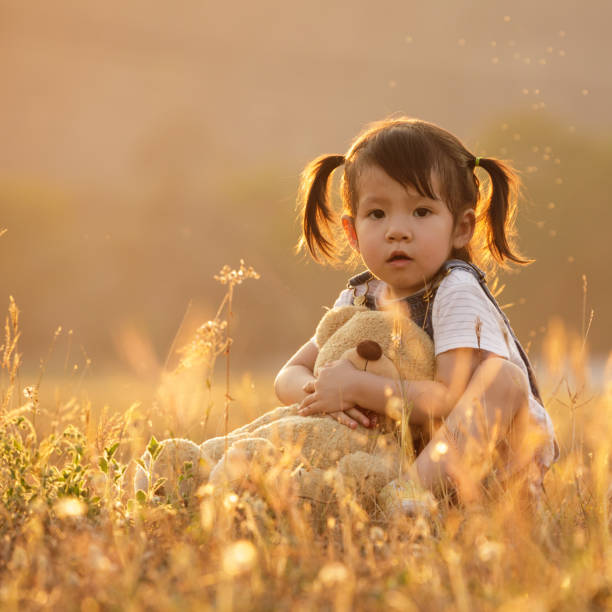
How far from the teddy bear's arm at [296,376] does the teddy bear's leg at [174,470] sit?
1.99 feet

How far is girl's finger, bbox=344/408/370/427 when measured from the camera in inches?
107

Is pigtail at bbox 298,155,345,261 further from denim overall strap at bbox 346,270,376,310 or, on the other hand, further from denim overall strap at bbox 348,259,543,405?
denim overall strap at bbox 348,259,543,405

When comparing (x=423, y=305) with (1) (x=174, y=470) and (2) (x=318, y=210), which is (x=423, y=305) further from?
(1) (x=174, y=470)

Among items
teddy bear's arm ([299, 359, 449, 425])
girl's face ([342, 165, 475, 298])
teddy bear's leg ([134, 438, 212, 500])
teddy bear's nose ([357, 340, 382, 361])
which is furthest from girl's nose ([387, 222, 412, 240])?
teddy bear's leg ([134, 438, 212, 500])

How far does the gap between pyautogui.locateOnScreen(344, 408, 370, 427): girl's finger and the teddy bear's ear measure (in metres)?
0.49

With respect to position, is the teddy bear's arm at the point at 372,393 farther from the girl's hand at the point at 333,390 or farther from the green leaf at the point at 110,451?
the green leaf at the point at 110,451

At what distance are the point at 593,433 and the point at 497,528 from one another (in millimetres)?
640

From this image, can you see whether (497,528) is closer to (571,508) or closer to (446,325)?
(571,508)

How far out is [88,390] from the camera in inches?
140

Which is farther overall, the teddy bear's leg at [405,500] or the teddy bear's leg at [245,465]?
the teddy bear's leg at [245,465]

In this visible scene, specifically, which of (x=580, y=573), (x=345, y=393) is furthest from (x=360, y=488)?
(x=580, y=573)

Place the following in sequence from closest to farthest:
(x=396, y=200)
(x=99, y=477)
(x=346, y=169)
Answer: (x=99, y=477), (x=396, y=200), (x=346, y=169)

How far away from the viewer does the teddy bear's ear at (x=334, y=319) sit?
315 cm

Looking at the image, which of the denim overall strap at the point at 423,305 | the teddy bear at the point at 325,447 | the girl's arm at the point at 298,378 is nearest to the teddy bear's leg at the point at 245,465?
the teddy bear at the point at 325,447
